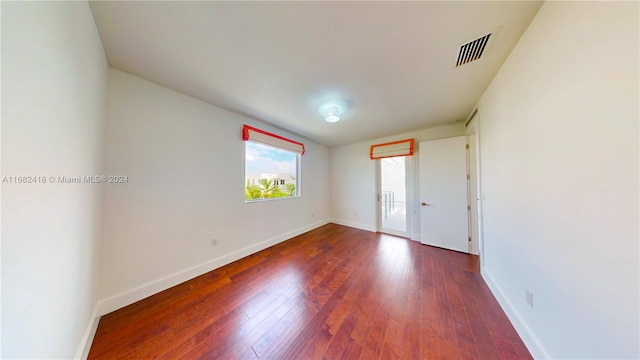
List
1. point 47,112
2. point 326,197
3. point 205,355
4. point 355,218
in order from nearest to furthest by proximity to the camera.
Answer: point 47,112 → point 205,355 → point 355,218 → point 326,197

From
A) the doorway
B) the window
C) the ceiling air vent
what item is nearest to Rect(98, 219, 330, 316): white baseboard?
the window

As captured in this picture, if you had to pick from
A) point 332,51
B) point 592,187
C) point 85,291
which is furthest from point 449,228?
point 85,291

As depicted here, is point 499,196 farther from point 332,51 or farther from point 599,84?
point 332,51

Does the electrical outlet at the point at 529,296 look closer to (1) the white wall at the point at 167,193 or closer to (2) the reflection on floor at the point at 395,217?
(2) the reflection on floor at the point at 395,217

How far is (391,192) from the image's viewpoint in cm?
431

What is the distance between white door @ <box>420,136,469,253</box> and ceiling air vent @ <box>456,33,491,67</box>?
1.82 m

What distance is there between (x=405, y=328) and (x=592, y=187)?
57.2 inches

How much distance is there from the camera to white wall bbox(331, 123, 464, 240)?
3.54 m

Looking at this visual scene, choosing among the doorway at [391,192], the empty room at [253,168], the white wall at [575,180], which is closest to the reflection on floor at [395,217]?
the doorway at [391,192]

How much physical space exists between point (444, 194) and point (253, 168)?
3375mm

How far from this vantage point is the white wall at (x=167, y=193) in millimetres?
1655

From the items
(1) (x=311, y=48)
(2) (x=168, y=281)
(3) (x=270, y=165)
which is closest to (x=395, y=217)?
(3) (x=270, y=165)

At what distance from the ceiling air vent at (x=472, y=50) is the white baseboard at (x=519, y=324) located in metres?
2.16

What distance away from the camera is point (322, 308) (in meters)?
1.63
